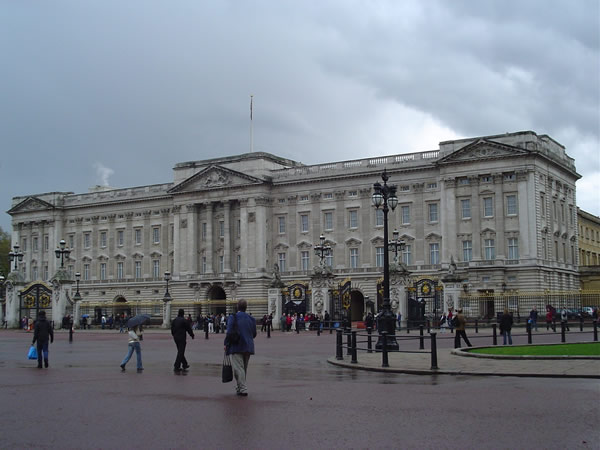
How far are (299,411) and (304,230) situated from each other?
229 ft

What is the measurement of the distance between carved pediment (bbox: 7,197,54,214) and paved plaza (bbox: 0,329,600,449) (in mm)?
85540

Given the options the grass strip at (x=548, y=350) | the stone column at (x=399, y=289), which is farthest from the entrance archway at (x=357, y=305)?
the grass strip at (x=548, y=350)

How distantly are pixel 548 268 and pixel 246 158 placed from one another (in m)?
33.7

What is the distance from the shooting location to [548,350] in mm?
24969

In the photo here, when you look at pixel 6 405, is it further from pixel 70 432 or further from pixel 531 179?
pixel 531 179

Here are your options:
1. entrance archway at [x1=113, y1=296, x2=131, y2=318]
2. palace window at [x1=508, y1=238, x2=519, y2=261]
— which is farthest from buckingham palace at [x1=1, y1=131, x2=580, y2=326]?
entrance archway at [x1=113, y1=296, x2=131, y2=318]

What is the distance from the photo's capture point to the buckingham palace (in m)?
69.6

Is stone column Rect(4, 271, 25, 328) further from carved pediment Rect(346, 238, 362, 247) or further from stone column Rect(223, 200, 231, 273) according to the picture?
carved pediment Rect(346, 238, 362, 247)

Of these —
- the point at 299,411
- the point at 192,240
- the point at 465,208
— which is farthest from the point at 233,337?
the point at 192,240

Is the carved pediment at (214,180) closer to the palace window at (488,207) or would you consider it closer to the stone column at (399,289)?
the palace window at (488,207)

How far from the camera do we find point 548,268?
70.2 metres

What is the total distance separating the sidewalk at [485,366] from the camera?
1858 centimetres

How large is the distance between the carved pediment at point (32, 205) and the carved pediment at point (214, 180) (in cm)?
2148

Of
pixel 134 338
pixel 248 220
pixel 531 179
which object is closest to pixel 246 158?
pixel 248 220
